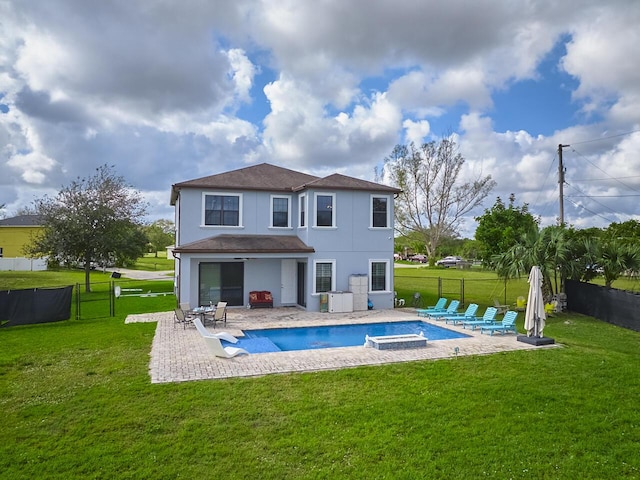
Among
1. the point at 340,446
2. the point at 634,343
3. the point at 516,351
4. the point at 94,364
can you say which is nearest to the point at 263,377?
the point at 340,446

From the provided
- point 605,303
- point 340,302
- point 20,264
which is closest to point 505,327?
point 605,303

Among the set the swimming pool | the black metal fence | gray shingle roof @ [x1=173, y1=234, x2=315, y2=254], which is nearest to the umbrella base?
the swimming pool

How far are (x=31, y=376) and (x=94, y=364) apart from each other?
4.43ft

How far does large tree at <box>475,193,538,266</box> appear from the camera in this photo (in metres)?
21.8

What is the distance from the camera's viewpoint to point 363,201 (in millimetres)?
21156

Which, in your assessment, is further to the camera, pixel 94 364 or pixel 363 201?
pixel 363 201

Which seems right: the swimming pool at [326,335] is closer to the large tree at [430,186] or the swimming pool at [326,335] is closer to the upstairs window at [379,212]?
the upstairs window at [379,212]

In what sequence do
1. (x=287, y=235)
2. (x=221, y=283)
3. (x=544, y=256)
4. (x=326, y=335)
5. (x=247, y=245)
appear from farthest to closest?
(x=287, y=235), (x=221, y=283), (x=247, y=245), (x=544, y=256), (x=326, y=335)

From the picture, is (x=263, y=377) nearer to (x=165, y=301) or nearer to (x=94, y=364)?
(x=94, y=364)

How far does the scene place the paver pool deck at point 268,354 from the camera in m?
10.2

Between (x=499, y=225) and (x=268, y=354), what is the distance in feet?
50.8

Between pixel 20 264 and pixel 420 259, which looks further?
pixel 420 259

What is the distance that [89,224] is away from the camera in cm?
2828

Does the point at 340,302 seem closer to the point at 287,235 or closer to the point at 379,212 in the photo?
the point at 287,235
